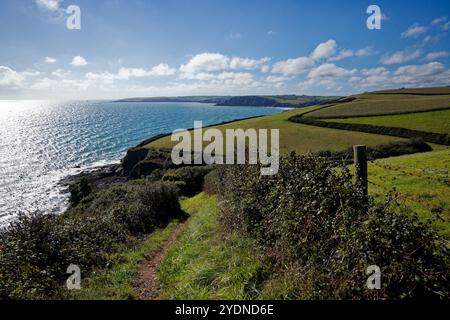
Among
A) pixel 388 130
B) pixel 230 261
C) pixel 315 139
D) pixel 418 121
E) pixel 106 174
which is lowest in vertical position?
pixel 106 174

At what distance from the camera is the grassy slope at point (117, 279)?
7871 mm

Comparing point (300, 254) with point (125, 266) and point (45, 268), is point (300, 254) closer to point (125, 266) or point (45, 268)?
point (125, 266)

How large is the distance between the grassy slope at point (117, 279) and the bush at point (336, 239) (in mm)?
3760

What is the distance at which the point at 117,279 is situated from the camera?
9.23m

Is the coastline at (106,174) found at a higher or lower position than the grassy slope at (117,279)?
lower

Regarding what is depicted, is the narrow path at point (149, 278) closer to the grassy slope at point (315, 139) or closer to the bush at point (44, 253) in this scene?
the bush at point (44, 253)

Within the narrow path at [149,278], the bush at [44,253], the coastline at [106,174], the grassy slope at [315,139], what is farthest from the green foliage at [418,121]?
the bush at [44,253]

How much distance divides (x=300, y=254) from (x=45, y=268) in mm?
7053

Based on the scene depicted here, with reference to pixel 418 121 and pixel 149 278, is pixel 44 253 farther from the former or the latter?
pixel 418 121

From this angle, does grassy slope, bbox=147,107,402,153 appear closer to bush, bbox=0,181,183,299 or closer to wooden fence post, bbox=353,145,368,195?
bush, bbox=0,181,183,299

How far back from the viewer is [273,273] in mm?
7125

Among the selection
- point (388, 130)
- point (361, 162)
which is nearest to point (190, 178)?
point (361, 162)

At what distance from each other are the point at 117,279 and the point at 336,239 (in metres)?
6.51

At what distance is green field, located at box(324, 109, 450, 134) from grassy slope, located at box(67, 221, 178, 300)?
52.4 meters
